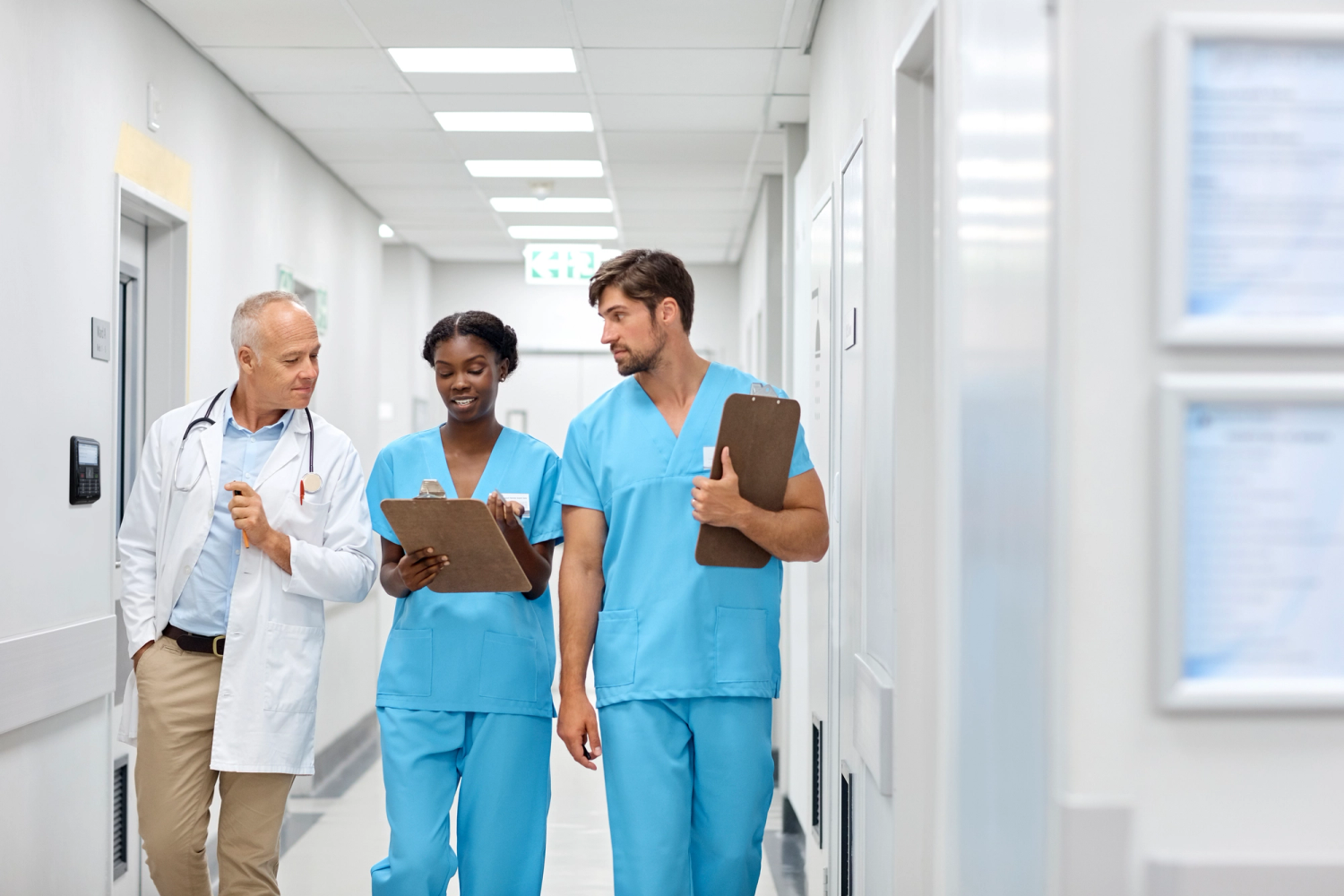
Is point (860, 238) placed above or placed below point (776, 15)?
below

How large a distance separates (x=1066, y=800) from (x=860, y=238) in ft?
A: 5.30

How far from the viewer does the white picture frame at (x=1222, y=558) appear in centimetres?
122

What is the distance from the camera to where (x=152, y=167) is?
3.74 m

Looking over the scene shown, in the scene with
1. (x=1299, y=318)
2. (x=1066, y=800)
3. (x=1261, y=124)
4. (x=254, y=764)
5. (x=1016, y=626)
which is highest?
(x=1261, y=124)

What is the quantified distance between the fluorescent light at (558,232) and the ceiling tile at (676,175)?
3.93 feet

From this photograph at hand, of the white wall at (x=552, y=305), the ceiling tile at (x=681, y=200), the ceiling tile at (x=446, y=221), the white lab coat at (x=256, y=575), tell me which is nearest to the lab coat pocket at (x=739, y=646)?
the white lab coat at (x=256, y=575)

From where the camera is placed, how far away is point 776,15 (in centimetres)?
381

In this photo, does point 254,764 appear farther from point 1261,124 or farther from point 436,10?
point 436,10

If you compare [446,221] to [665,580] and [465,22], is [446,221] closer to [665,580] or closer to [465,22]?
[465,22]

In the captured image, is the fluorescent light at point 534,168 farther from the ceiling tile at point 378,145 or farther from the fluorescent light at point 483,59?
the fluorescent light at point 483,59

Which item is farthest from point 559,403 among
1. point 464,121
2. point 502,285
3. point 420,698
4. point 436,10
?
point 420,698

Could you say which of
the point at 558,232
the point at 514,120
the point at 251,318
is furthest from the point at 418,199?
the point at 251,318

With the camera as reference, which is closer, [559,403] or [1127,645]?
[1127,645]

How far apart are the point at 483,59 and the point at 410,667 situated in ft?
8.03
